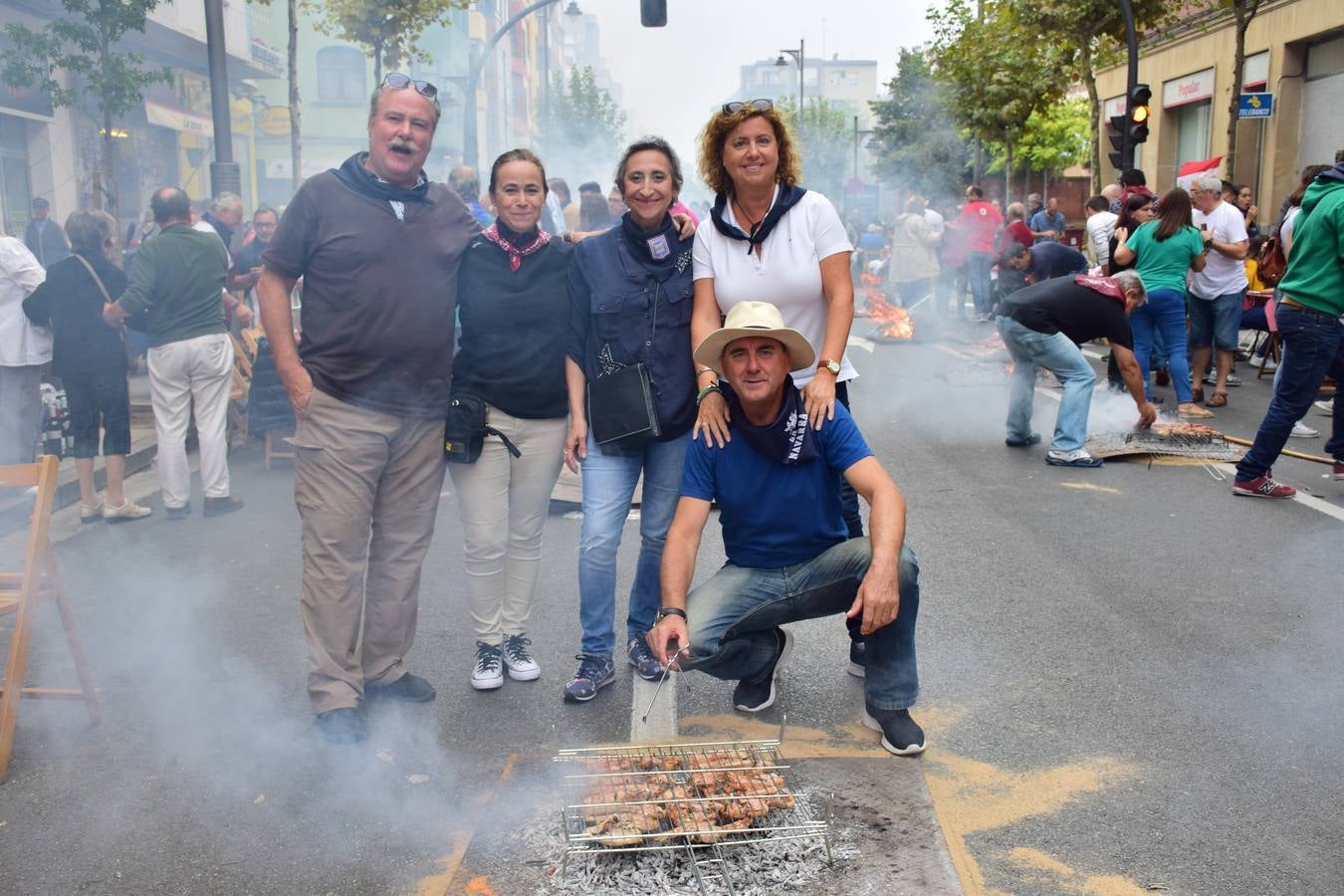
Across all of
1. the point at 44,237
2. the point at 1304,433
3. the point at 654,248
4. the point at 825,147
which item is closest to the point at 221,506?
the point at 654,248

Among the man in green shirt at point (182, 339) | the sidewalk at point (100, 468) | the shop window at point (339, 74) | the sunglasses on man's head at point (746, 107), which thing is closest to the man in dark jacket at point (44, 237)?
the sidewalk at point (100, 468)

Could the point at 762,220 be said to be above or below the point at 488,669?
above

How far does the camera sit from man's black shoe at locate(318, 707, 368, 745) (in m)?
3.84

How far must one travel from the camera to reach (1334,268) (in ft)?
22.0

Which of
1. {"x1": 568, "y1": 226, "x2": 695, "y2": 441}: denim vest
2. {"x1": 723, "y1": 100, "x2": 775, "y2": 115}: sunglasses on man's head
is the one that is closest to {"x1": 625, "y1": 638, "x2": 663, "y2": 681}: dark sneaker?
{"x1": 568, "y1": 226, "x2": 695, "y2": 441}: denim vest

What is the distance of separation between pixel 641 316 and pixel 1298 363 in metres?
4.61

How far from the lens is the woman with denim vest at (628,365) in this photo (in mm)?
4109

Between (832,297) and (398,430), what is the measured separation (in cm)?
156

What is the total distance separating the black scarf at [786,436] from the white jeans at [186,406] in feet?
15.5

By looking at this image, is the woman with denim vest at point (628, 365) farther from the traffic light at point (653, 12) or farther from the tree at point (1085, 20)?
the tree at point (1085, 20)

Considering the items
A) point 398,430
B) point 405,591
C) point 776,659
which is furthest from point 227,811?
point 776,659

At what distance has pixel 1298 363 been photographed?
6855 millimetres

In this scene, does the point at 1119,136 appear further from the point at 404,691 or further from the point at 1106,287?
the point at 404,691

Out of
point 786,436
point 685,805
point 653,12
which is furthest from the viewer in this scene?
point 653,12
